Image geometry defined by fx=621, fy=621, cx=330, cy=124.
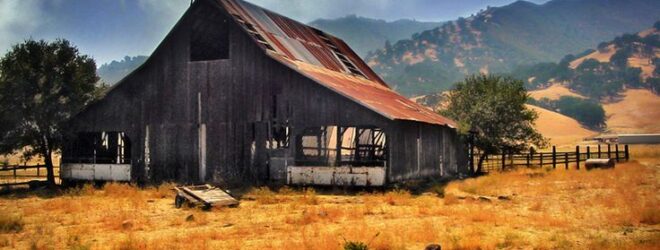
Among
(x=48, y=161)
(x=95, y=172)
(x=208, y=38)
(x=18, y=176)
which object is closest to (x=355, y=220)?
(x=208, y=38)

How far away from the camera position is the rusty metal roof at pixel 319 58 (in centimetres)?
2634

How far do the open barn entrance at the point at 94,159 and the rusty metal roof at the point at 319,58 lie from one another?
340 inches

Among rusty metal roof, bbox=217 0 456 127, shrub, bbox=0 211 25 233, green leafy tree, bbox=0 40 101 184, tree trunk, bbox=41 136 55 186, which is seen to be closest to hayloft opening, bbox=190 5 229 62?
rusty metal roof, bbox=217 0 456 127

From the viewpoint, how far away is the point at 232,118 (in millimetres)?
27266

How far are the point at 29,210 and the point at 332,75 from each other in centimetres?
1568

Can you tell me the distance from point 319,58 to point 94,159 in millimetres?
12660

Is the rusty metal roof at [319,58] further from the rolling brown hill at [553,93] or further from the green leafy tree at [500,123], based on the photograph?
the rolling brown hill at [553,93]

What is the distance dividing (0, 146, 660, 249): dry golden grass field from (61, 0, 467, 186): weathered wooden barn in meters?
2.08

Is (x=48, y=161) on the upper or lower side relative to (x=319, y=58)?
lower

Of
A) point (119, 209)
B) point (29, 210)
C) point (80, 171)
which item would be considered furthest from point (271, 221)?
point (80, 171)

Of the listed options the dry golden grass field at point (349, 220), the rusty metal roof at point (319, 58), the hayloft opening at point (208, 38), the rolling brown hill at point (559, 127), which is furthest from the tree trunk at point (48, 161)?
the rolling brown hill at point (559, 127)

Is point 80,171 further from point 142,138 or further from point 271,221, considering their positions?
point 271,221

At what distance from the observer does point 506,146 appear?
4166 cm

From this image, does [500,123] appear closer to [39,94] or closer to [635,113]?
[39,94]
